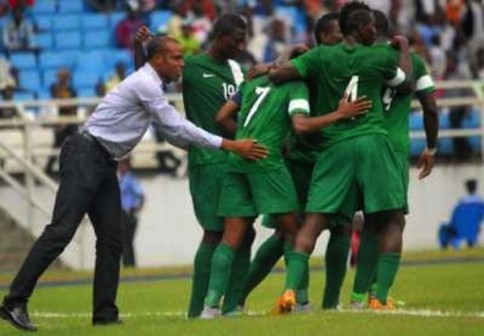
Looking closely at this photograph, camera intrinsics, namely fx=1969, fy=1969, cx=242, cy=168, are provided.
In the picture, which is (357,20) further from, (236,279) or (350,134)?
(236,279)

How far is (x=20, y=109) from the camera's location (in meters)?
28.4

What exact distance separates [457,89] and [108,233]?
677 inches

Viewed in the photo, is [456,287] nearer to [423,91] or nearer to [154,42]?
[423,91]

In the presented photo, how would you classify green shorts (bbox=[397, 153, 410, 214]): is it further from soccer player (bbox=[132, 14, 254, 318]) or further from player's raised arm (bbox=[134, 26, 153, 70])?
player's raised arm (bbox=[134, 26, 153, 70])

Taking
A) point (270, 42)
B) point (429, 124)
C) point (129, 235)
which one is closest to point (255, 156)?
point (429, 124)

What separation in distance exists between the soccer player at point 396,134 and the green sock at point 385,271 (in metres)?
0.04

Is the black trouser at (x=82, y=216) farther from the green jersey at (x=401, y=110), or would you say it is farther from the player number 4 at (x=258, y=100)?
the green jersey at (x=401, y=110)

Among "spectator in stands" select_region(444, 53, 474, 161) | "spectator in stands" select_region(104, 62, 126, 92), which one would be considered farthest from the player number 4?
"spectator in stands" select_region(444, 53, 474, 161)

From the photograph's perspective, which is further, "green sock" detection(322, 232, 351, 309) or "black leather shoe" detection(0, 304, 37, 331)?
"green sock" detection(322, 232, 351, 309)

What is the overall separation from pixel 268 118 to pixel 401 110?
1.51 metres

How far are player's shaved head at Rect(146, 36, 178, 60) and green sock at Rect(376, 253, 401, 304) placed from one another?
2.34 metres

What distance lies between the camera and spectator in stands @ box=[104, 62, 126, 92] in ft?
101

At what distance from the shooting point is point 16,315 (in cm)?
1434

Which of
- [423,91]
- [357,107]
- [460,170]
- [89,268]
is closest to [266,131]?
[357,107]
